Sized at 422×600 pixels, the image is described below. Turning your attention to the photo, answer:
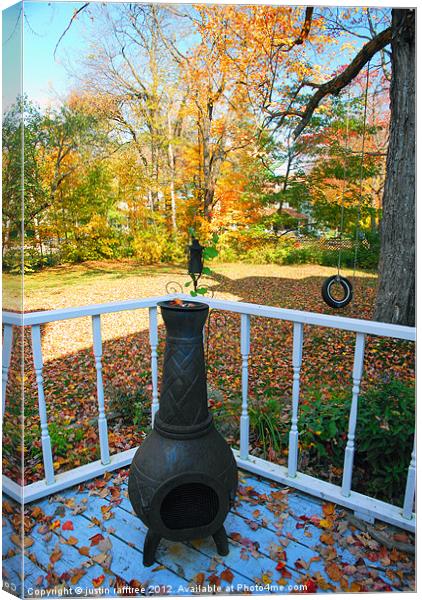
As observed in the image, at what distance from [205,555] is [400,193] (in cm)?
257

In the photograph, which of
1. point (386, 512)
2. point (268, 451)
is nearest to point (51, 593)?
point (386, 512)

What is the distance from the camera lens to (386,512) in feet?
4.71

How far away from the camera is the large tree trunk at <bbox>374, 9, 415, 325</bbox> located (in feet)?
8.50

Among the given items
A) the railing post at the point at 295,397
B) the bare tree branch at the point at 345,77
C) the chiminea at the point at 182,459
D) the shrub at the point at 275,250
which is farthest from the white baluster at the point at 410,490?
the bare tree branch at the point at 345,77

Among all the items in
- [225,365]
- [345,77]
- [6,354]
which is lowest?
[225,365]

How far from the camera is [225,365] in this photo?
3.64m

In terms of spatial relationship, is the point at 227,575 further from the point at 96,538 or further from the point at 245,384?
the point at 245,384

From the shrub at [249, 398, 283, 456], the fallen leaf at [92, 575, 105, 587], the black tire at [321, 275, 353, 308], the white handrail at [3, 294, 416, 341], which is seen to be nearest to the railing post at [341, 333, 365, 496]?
the white handrail at [3, 294, 416, 341]

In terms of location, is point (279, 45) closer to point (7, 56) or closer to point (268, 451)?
point (7, 56)

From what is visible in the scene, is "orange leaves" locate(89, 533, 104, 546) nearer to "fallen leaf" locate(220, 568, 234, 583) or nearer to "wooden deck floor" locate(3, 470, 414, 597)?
"wooden deck floor" locate(3, 470, 414, 597)

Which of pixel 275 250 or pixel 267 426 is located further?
pixel 275 250

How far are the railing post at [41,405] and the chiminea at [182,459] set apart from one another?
0.46 m

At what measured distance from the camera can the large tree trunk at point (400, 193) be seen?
2.59m

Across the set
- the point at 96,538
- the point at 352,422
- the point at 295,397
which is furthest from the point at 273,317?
the point at 96,538
